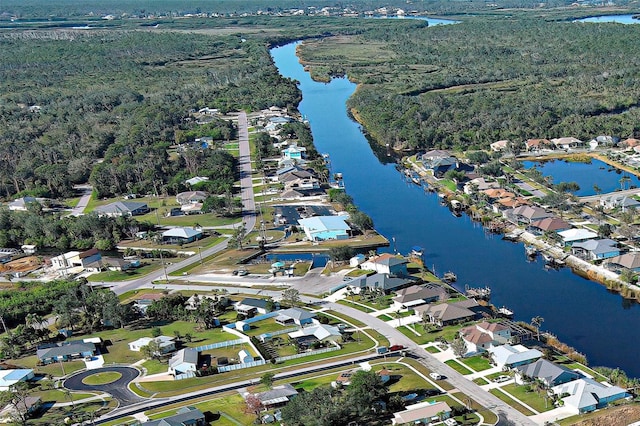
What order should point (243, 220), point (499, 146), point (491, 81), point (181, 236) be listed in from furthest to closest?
point (491, 81)
point (499, 146)
point (243, 220)
point (181, 236)

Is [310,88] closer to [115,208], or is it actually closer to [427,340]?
[115,208]

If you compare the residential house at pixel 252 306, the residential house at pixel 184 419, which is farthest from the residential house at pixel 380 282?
the residential house at pixel 184 419

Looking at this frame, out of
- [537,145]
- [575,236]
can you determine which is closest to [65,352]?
[575,236]

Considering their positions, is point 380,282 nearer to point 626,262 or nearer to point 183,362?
point 183,362

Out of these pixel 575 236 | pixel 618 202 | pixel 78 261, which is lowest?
pixel 78 261

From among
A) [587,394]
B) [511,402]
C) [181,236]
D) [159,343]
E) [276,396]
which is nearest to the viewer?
[587,394]

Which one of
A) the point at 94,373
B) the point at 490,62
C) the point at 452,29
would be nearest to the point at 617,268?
the point at 94,373

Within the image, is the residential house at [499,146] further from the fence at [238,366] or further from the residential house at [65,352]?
the residential house at [65,352]
